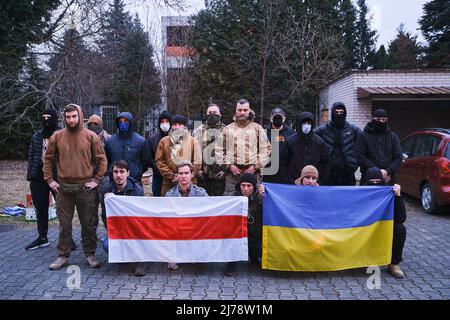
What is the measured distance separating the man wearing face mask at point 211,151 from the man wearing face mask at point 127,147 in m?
0.87

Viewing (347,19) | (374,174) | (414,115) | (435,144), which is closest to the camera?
(374,174)

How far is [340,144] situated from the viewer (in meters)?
6.22

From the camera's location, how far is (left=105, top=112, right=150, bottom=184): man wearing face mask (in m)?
5.99

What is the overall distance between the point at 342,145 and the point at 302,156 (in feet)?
2.63

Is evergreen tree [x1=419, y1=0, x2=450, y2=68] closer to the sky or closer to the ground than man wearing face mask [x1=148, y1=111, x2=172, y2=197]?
closer to the sky

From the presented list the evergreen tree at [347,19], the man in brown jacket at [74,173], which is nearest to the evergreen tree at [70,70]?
the man in brown jacket at [74,173]

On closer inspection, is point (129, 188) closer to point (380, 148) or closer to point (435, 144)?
point (380, 148)

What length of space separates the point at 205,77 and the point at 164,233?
1507 cm

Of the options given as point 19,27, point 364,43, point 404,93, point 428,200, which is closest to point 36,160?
point 428,200

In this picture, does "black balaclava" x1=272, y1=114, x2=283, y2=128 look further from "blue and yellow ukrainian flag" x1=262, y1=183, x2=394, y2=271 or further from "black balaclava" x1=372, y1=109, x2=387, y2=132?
"blue and yellow ukrainian flag" x1=262, y1=183, x2=394, y2=271

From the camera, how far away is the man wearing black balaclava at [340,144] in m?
6.15

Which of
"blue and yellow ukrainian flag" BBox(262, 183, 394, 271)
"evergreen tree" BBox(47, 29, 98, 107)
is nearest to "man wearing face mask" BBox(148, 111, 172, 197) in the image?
"blue and yellow ukrainian flag" BBox(262, 183, 394, 271)

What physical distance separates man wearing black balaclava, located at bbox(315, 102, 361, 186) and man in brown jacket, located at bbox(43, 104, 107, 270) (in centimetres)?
328
